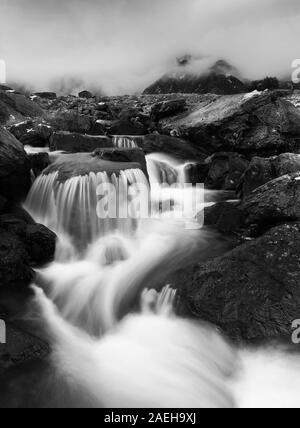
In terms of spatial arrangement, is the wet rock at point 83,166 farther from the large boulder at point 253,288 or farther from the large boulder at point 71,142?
the large boulder at point 253,288

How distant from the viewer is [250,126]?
2098 centimetres

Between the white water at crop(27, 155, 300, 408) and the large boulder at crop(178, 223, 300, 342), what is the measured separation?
0.38 meters

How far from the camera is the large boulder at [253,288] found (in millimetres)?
7926

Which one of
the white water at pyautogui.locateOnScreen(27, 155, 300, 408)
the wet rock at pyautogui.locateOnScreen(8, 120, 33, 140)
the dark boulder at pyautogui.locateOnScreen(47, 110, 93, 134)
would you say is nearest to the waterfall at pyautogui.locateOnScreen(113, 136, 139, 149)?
the dark boulder at pyautogui.locateOnScreen(47, 110, 93, 134)

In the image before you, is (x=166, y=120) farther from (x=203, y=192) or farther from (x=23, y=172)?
(x=23, y=172)

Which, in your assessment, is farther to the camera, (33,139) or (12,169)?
(33,139)

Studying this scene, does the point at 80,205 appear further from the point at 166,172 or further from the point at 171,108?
the point at 171,108

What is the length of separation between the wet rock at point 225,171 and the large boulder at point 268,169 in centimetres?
302

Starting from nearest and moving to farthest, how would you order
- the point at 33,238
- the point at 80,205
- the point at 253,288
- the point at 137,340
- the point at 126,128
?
the point at 253,288, the point at 137,340, the point at 33,238, the point at 80,205, the point at 126,128

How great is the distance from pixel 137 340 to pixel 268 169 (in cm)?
846

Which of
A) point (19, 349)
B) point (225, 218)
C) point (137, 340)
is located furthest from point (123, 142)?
point (19, 349)

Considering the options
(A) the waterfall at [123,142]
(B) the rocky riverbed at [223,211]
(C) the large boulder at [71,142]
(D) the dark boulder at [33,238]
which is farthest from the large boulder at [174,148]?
(D) the dark boulder at [33,238]

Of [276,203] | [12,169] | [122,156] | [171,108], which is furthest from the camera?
[171,108]

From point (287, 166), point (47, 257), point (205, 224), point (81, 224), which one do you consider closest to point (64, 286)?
point (47, 257)
